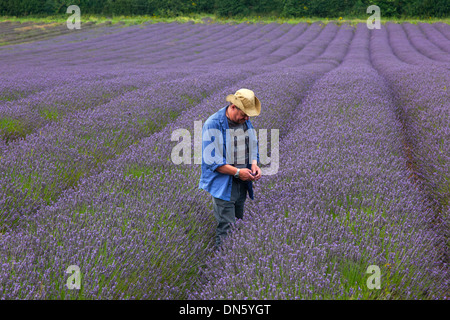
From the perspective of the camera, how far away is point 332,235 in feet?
6.91

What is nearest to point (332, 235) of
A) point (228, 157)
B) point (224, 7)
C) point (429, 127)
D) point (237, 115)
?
point (228, 157)

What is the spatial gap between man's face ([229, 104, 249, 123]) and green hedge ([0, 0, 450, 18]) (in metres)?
34.5

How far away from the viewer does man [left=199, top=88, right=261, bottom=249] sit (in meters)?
2.39

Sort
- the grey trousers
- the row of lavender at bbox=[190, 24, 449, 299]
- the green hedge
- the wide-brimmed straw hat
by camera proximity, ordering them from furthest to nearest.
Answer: the green hedge, the grey trousers, the wide-brimmed straw hat, the row of lavender at bbox=[190, 24, 449, 299]

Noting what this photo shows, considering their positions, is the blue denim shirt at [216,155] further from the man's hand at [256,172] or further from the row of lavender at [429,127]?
the row of lavender at [429,127]

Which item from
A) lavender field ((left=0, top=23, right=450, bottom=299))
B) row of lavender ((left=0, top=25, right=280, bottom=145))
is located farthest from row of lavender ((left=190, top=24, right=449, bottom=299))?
row of lavender ((left=0, top=25, right=280, bottom=145))

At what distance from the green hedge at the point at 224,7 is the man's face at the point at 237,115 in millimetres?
34474

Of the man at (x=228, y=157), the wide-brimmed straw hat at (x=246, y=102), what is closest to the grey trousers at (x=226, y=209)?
the man at (x=228, y=157)

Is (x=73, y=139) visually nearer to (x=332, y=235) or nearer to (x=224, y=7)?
(x=332, y=235)

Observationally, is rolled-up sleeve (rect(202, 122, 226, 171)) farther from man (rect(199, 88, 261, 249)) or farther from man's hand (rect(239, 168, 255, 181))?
man's hand (rect(239, 168, 255, 181))

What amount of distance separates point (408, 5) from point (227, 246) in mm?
36830

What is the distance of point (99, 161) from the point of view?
12.9 feet
